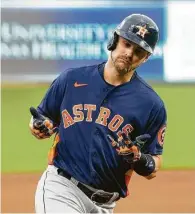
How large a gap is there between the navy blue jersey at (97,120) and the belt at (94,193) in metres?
0.03

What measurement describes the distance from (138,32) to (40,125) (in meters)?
0.79

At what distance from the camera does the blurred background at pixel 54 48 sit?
969 centimetres

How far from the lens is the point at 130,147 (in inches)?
137

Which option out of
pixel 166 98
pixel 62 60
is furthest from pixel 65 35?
pixel 166 98

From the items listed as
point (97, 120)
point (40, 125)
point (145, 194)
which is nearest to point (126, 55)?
point (97, 120)

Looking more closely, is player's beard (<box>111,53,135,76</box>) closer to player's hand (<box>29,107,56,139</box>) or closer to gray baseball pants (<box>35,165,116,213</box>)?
player's hand (<box>29,107,56,139</box>)

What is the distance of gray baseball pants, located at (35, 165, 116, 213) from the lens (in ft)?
11.9

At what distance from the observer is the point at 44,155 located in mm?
9844

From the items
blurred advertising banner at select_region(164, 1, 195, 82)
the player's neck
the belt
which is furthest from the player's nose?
blurred advertising banner at select_region(164, 1, 195, 82)

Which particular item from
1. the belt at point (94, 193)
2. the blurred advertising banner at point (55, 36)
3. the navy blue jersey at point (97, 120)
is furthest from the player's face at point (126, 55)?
the blurred advertising banner at point (55, 36)

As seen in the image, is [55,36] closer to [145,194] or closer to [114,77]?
[145,194]

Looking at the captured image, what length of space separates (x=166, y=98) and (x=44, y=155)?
211 cm

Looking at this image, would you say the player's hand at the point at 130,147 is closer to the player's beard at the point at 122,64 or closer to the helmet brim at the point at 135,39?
the player's beard at the point at 122,64

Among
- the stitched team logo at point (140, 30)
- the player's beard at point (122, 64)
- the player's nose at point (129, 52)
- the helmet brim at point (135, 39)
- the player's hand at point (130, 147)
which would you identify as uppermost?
the stitched team logo at point (140, 30)
